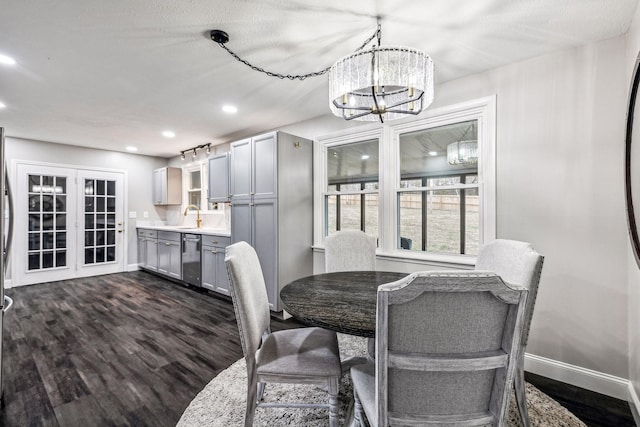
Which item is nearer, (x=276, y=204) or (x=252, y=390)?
(x=252, y=390)

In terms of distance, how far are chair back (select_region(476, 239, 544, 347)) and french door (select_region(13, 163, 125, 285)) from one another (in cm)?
632

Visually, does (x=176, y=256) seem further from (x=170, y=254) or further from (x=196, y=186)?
(x=196, y=186)

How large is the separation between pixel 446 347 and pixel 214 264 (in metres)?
3.81

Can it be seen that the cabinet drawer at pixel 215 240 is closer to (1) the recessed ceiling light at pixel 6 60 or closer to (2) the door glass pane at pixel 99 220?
(1) the recessed ceiling light at pixel 6 60

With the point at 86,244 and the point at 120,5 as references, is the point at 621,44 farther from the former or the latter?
the point at 86,244

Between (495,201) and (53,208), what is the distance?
21.5ft

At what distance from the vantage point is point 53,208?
5.05 meters

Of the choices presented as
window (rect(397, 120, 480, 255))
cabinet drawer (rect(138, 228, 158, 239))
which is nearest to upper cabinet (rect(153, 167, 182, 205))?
cabinet drawer (rect(138, 228, 158, 239))

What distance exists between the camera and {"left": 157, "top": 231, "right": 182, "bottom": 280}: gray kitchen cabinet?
15.9 ft

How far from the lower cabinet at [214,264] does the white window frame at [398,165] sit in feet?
4.45

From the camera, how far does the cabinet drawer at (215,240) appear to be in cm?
404

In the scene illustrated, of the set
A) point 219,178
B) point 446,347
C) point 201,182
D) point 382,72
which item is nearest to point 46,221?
point 201,182

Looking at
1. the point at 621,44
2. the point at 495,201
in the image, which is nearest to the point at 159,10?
the point at 495,201

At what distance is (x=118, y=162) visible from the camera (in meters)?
5.79
